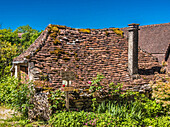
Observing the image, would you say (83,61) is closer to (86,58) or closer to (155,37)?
(86,58)

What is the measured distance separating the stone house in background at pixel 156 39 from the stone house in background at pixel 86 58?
42.5ft

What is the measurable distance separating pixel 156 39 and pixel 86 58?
57.5 ft

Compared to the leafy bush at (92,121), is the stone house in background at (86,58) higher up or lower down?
higher up

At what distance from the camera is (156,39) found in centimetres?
2527

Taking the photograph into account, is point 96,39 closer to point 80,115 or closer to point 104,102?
point 104,102

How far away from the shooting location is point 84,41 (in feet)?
37.5

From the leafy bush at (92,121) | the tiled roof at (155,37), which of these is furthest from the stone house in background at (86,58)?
the tiled roof at (155,37)

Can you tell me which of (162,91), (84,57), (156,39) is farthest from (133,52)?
(156,39)

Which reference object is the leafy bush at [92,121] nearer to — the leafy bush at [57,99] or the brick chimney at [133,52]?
the leafy bush at [57,99]

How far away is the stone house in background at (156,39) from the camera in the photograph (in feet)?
78.0

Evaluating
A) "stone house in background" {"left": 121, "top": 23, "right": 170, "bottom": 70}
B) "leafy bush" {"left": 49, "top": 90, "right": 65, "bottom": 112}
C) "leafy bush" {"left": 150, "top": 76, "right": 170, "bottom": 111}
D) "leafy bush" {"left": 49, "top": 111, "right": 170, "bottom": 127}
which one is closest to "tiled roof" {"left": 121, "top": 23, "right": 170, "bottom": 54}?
"stone house in background" {"left": 121, "top": 23, "right": 170, "bottom": 70}

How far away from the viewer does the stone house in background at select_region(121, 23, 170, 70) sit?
23781mm

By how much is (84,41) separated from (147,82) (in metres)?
4.15

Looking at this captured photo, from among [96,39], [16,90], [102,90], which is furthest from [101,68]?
[16,90]
